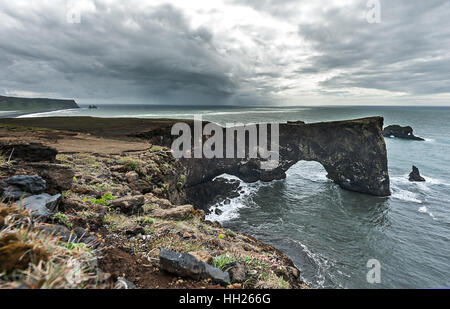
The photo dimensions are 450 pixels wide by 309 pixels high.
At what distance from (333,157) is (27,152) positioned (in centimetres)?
4747

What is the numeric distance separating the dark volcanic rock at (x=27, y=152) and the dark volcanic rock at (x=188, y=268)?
5.85 metres

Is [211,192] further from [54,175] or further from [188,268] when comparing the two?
[188,268]

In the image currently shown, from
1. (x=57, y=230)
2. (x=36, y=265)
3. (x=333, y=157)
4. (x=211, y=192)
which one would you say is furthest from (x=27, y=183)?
(x=333, y=157)

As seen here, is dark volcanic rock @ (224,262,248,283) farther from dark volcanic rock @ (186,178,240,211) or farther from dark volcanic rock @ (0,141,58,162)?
dark volcanic rock @ (186,178,240,211)


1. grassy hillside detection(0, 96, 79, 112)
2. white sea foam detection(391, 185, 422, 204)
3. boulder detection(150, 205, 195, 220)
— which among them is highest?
grassy hillside detection(0, 96, 79, 112)

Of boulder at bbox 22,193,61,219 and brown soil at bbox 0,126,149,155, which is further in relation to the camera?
brown soil at bbox 0,126,149,155

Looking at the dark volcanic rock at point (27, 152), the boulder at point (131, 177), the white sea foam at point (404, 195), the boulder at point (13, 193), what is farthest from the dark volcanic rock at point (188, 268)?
the white sea foam at point (404, 195)

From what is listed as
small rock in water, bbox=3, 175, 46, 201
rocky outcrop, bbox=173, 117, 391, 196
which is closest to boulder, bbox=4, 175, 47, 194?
small rock in water, bbox=3, 175, 46, 201

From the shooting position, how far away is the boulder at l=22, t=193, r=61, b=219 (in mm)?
3600

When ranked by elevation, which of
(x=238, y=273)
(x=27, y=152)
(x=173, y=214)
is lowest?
(x=238, y=273)

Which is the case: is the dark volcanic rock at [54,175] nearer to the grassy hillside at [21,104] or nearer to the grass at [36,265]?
the grass at [36,265]

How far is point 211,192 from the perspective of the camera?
3622cm

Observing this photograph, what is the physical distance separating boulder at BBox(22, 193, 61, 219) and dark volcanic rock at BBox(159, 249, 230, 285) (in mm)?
2438

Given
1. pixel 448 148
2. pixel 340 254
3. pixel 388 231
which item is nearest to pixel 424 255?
pixel 388 231
